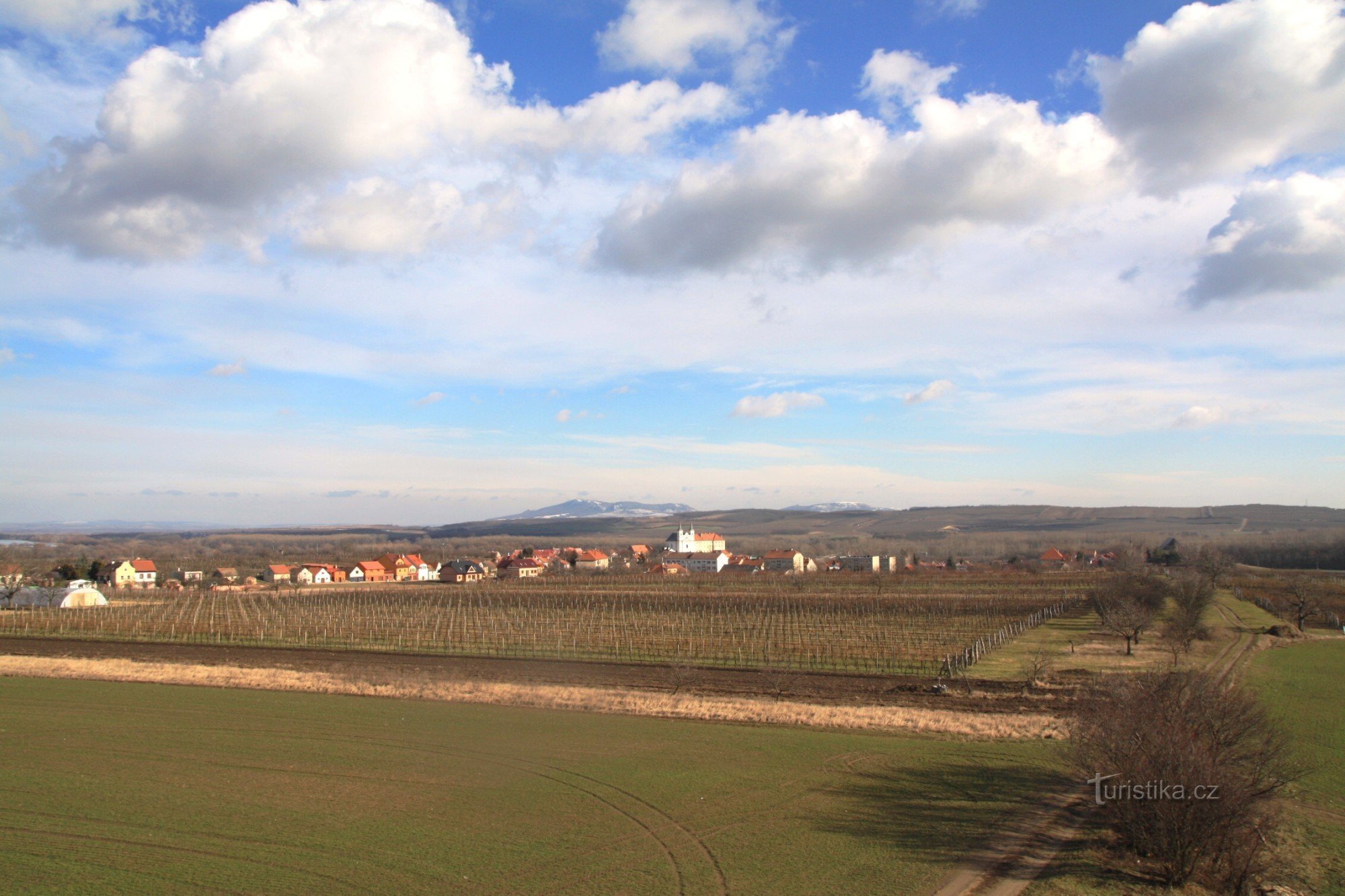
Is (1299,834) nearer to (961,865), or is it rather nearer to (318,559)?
(961,865)

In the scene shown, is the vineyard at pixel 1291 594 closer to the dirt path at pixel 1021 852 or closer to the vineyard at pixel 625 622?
the vineyard at pixel 625 622

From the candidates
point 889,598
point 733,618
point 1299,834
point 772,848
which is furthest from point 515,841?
point 889,598

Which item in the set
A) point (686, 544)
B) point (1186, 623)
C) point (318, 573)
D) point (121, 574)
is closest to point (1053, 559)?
point (686, 544)

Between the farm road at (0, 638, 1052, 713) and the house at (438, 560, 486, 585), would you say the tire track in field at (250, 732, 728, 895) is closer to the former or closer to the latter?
the farm road at (0, 638, 1052, 713)

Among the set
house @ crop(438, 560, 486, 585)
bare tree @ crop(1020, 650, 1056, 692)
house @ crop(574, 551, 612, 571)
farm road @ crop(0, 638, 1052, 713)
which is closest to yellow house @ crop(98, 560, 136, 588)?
house @ crop(438, 560, 486, 585)

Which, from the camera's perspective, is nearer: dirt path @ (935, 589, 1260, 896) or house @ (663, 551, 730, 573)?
dirt path @ (935, 589, 1260, 896)

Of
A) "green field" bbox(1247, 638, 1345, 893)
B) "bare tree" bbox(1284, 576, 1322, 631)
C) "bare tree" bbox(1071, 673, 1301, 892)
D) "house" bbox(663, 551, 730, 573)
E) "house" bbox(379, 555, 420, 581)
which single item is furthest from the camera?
"house" bbox(663, 551, 730, 573)
